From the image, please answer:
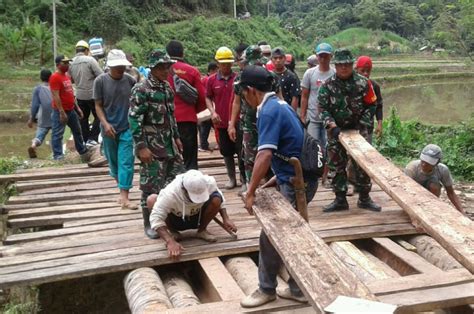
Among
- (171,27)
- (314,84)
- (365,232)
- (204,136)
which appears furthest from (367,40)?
(365,232)

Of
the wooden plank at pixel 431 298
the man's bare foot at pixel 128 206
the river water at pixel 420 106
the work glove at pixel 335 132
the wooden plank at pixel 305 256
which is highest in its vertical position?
the work glove at pixel 335 132

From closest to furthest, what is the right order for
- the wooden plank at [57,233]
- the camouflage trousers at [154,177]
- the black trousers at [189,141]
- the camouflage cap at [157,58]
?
the camouflage cap at [157,58], the camouflage trousers at [154,177], the wooden plank at [57,233], the black trousers at [189,141]

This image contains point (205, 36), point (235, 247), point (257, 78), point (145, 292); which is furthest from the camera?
point (205, 36)

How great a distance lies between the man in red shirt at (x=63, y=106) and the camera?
26.6 feet

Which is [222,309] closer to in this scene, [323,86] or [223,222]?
[223,222]

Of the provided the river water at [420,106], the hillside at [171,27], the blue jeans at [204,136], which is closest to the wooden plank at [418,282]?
the blue jeans at [204,136]

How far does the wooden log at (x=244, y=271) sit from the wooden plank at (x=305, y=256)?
662 mm

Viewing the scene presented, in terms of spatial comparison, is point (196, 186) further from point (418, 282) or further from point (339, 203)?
point (339, 203)

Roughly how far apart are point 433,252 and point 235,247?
1.59 m

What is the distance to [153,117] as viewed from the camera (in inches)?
188

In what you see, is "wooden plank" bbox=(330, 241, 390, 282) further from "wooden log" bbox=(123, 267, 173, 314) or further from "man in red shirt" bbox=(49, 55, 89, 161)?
"man in red shirt" bbox=(49, 55, 89, 161)

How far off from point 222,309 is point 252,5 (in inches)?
1846

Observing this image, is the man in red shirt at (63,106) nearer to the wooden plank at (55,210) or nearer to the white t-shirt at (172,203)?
the wooden plank at (55,210)

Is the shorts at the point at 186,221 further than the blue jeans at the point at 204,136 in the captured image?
No
